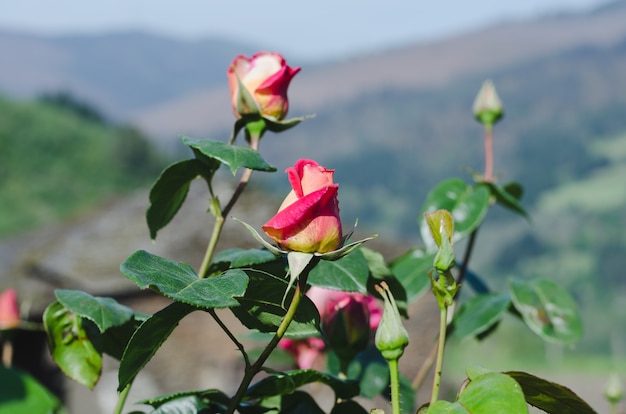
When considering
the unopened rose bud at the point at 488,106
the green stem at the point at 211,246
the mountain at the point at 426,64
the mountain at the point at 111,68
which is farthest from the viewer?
the mountain at the point at 111,68

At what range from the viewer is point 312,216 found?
0.27m

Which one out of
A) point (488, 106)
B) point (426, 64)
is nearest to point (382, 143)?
point (426, 64)

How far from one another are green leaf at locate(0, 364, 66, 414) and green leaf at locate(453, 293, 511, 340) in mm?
Result: 234

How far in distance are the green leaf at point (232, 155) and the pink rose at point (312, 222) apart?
48 millimetres

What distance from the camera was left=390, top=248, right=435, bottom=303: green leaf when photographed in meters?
0.49

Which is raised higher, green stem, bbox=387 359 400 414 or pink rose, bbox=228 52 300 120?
pink rose, bbox=228 52 300 120

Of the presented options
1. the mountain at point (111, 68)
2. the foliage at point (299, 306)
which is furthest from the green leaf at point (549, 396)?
the mountain at point (111, 68)

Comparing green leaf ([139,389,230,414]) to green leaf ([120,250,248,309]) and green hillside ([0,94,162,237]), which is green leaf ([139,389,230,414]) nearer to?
green leaf ([120,250,248,309])

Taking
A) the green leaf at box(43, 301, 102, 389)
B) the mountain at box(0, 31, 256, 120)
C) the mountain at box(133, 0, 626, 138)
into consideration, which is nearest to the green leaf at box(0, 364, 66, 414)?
the green leaf at box(43, 301, 102, 389)

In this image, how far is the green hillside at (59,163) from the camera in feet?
43.0

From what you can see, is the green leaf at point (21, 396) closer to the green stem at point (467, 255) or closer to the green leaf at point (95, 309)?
the green leaf at point (95, 309)

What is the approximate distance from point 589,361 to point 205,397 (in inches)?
526

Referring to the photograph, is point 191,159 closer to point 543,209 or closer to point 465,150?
point 543,209

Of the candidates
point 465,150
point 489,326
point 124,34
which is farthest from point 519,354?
point 124,34
